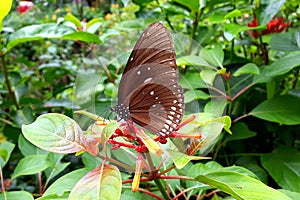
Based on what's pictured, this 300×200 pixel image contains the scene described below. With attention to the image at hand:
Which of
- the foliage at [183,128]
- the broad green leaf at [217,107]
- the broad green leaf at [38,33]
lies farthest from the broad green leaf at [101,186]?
the broad green leaf at [38,33]

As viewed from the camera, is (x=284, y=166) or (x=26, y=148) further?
(x=26, y=148)

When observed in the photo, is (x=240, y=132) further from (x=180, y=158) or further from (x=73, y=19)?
(x=73, y=19)

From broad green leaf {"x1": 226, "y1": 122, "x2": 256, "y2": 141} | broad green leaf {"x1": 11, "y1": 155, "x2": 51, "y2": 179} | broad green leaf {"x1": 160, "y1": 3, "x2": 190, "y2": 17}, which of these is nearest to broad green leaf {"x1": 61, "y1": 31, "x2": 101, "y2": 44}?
broad green leaf {"x1": 160, "y1": 3, "x2": 190, "y2": 17}

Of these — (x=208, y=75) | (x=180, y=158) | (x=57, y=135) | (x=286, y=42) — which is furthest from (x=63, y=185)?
(x=286, y=42)

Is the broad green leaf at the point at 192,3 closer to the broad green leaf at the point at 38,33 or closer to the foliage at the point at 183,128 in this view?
the foliage at the point at 183,128

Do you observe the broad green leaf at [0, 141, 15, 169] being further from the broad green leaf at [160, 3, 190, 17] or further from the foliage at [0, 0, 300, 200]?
the broad green leaf at [160, 3, 190, 17]

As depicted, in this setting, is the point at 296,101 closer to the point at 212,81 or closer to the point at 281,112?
the point at 281,112
